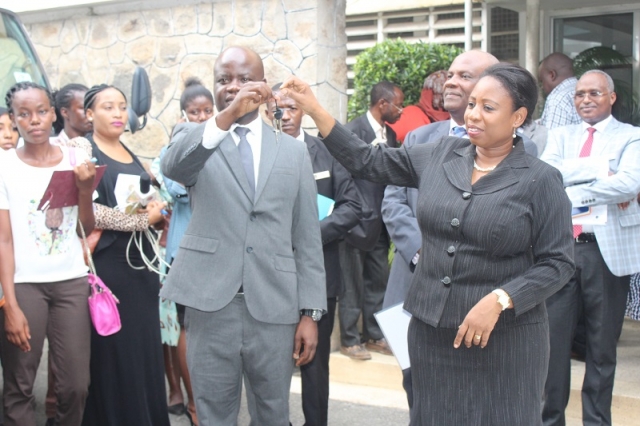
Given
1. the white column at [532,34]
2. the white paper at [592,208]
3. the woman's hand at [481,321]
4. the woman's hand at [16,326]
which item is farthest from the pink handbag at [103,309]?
the white column at [532,34]

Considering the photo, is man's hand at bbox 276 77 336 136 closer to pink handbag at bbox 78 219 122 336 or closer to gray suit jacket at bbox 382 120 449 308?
gray suit jacket at bbox 382 120 449 308

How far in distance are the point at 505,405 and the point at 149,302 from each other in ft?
8.70

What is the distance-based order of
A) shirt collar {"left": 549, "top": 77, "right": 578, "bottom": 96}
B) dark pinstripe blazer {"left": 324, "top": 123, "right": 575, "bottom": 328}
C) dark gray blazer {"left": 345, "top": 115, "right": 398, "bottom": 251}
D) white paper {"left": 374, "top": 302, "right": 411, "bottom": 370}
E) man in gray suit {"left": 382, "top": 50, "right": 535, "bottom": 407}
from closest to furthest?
dark pinstripe blazer {"left": 324, "top": 123, "right": 575, "bottom": 328} < white paper {"left": 374, "top": 302, "right": 411, "bottom": 370} < man in gray suit {"left": 382, "top": 50, "right": 535, "bottom": 407} < dark gray blazer {"left": 345, "top": 115, "right": 398, "bottom": 251} < shirt collar {"left": 549, "top": 77, "right": 578, "bottom": 96}

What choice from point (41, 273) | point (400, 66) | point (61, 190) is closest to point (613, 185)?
point (61, 190)

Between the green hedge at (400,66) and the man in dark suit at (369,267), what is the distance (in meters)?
1.72

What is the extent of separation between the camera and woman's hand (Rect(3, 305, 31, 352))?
466 cm

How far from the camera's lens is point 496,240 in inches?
134

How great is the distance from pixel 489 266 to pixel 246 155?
123 cm

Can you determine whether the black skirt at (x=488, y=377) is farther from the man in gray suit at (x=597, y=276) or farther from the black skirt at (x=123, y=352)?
the black skirt at (x=123, y=352)

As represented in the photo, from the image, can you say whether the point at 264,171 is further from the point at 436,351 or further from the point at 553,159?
the point at 553,159

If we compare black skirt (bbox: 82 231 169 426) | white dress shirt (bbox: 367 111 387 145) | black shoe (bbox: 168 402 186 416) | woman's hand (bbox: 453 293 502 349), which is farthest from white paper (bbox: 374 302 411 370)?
white dress shirt (bbox: 367 111 387 145)

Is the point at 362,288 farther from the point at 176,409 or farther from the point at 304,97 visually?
the point at 304,97

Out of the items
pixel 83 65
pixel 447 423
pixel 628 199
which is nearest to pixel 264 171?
pixel 447 423

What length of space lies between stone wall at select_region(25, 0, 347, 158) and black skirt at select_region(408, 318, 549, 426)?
4052 mm
